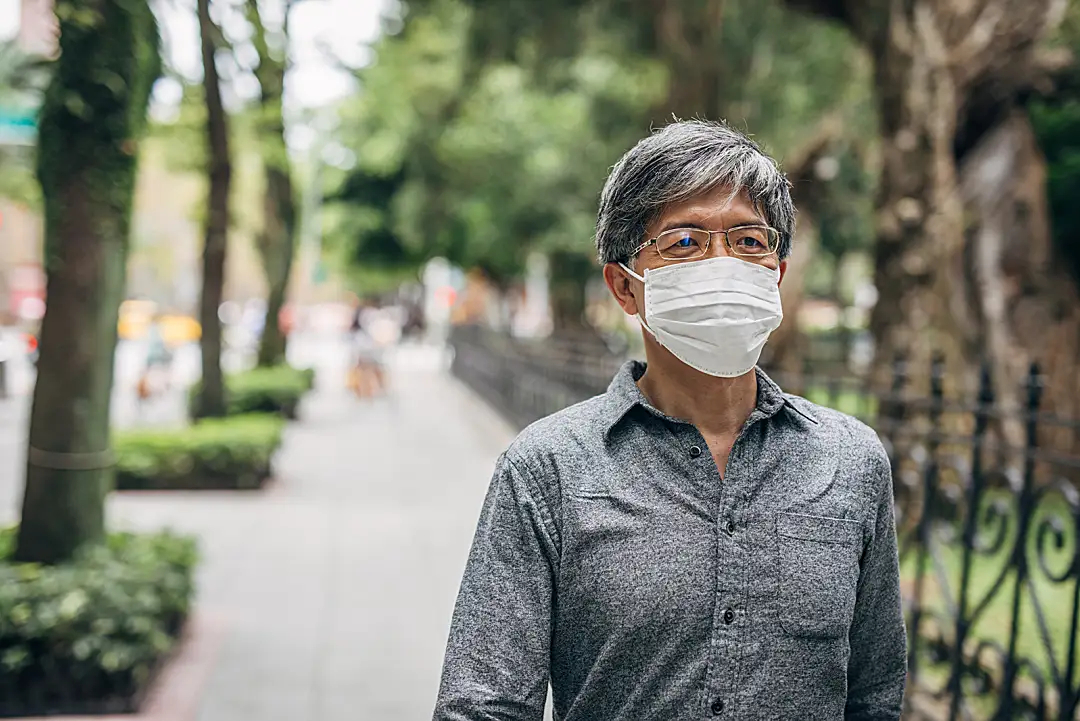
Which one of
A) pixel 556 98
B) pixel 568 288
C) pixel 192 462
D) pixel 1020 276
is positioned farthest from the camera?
pixel 568 288

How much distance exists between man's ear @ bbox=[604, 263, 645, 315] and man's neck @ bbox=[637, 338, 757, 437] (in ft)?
0.27

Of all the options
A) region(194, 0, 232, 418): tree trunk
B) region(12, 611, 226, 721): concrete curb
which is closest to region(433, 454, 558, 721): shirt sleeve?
region(12, 611, 226, 721): concrete curb

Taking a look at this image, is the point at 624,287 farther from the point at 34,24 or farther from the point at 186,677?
the point at 34,24

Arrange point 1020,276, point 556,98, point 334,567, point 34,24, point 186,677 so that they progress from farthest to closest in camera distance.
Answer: point 556,98 → point 1020,276 → point 334,567 → point 34,24 → point 186,677

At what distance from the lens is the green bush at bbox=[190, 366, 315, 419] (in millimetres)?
17188

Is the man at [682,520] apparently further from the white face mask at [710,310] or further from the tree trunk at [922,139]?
the tree trunk at [922,139]

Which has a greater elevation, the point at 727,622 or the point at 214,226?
the point at 214,226

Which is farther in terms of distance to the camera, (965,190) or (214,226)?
(214,226)

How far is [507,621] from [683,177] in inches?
28.7

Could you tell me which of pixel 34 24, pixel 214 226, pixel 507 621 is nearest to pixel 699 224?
pixel 507 621

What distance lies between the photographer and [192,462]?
1159cm

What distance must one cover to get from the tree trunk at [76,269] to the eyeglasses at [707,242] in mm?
4676

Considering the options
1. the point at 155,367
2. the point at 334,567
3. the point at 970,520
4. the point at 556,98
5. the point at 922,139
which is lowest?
the point at 334,567

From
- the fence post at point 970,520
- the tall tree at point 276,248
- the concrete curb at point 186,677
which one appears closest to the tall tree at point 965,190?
the fence post at point 970,520
